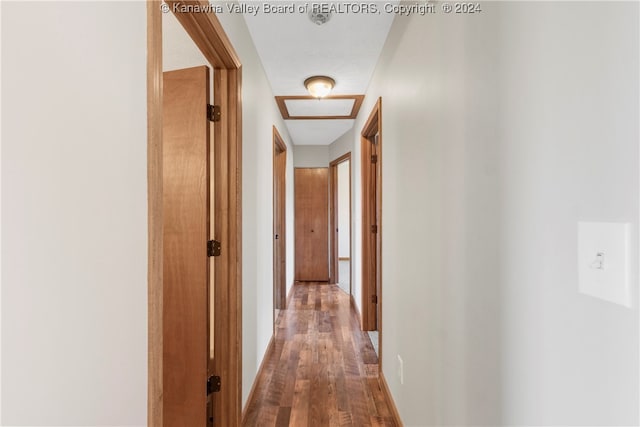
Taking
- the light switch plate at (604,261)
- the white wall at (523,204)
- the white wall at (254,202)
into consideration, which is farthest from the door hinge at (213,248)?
the light switch plate at (604,261)

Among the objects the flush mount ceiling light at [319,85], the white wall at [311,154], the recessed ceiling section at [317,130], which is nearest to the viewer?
the flush mount ceiling light at [319,85]

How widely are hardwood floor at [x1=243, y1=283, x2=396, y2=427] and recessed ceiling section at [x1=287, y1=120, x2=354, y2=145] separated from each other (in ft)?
7.97

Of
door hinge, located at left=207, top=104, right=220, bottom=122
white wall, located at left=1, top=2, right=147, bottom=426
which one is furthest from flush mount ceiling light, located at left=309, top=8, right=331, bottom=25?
white wall, located at left=1, top=2, right=147, bottom=426

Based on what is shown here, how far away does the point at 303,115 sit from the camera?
3857 mm

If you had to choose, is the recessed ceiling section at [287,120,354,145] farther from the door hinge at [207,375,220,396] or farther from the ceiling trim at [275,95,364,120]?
the door hinge at [207,375,220,396]

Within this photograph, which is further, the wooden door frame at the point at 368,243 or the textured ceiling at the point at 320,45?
the wooden door frame at the point at 368,243

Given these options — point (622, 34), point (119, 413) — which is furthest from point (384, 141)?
point (119, 413)

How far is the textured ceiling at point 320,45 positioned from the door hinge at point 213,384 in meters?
2.09

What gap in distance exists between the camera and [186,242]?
1.70 metres

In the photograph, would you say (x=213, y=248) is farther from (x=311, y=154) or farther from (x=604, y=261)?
(x=311, y=154)

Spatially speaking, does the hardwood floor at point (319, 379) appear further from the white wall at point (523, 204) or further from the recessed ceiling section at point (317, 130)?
the recessed ceiling section at point (317, 130)

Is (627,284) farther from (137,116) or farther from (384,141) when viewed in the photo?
(384,141)

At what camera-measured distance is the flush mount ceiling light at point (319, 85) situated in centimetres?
279

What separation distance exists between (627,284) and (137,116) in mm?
1092
